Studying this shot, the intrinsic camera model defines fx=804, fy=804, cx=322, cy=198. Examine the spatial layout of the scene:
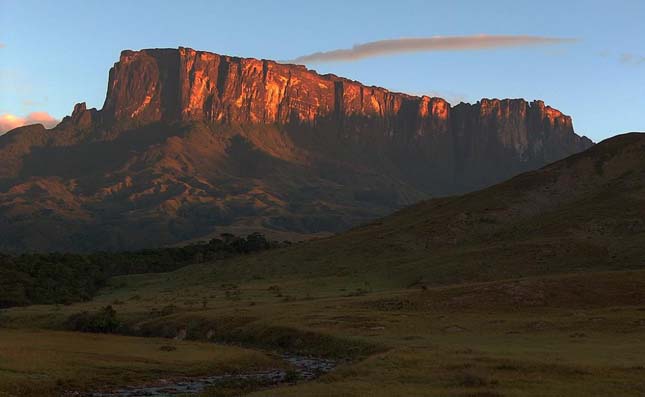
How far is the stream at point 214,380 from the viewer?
44.9m

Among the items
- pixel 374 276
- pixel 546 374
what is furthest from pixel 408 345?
pixel 374 276

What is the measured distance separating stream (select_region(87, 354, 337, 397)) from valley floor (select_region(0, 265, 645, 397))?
168 cm

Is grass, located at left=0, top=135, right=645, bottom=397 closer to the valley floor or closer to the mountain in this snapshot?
the valley floor

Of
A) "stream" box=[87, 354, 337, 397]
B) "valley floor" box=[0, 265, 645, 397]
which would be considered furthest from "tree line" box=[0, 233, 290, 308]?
"stream" box=[87, 354, 337, 397]

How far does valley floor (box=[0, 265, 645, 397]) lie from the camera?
141ft

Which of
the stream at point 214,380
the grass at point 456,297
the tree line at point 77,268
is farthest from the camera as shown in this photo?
the tree line at point 77,268

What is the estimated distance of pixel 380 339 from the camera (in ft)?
210

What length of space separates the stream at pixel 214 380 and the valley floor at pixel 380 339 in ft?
5.50

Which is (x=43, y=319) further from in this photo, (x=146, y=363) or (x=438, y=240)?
(x=438, y=240)

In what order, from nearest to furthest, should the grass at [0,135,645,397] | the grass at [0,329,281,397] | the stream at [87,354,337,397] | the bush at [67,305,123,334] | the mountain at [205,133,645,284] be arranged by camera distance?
the stream at [87,354,337,397], the grass at [0,329,281,397], the grass at [0,135,645,397], the bush at [67,305,123,334], the mountain at [205,133,645,284]

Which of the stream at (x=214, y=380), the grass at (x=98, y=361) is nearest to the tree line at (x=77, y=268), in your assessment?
the grass at (x=98, y=361)

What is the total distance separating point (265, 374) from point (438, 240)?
86.6 meters

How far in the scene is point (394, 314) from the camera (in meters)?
78.2

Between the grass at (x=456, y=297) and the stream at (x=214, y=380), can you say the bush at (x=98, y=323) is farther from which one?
the stream at (x=214, y=380)
